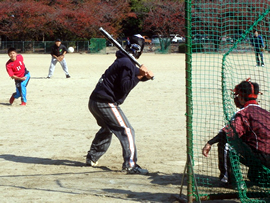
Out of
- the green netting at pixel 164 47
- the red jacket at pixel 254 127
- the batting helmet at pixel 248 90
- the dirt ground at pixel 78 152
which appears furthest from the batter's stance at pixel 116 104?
the green netting at pixel 164 47

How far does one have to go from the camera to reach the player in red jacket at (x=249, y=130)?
475 centimetres

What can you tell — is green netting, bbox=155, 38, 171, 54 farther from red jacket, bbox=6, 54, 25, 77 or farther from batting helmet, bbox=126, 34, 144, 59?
batting helmet, bbox=126, 34, 144, 59

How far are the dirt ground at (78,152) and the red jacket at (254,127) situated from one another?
1.11 m

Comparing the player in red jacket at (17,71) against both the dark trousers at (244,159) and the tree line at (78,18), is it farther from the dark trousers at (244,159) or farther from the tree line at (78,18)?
the tree line at (78,18)

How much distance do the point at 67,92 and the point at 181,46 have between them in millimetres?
30266

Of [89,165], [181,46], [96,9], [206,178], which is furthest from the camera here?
[96,9]

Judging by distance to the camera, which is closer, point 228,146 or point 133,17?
point 228,146

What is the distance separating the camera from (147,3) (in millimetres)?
48531

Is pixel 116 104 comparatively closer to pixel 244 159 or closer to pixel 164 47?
pixel 244 159

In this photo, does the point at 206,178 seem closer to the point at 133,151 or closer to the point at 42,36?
the point at 133,151

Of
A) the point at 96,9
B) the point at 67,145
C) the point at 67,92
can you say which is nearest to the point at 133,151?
the point at 67,145

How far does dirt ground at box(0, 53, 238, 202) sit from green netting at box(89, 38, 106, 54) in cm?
3057

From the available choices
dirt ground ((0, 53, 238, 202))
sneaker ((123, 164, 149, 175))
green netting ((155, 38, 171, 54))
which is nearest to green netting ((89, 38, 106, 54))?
green netting ((155, 38, 171, 54))

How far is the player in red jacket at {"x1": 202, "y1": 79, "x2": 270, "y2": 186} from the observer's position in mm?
4754
